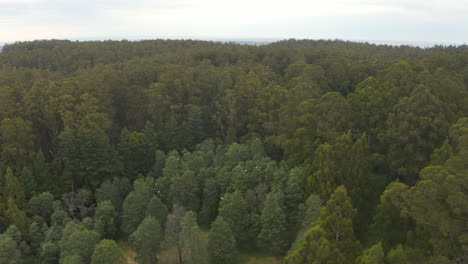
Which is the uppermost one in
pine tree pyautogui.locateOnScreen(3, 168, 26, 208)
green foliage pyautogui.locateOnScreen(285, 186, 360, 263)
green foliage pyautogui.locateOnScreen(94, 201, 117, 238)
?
green foliage pyautogui.locateOnScreen(285, 186, 360, 263)

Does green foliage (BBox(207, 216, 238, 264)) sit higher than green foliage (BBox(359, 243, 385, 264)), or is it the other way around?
green foliage (BBox(359, 243, 385, 264))

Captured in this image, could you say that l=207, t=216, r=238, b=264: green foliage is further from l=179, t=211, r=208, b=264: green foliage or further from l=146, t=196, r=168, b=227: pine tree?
l=146, t=196, r=168, b=227: pine tree

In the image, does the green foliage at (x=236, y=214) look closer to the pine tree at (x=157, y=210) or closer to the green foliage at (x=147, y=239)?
the pine tree at (x=157, y=210)

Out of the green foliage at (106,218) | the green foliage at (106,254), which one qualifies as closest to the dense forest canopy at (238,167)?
the green foliage at (106,254)

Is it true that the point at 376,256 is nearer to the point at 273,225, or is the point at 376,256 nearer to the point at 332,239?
the point at 332,239

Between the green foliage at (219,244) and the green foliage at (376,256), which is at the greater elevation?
the green foliage at (376,256)

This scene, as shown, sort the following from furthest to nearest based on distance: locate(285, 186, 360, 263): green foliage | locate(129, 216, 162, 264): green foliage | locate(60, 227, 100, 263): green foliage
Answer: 1. locate(129, 216, 162, 264): green foliage
2. locate(60, 227, 100, 263): green foliage
3. locate(285, 186, 360, 263): green foliage

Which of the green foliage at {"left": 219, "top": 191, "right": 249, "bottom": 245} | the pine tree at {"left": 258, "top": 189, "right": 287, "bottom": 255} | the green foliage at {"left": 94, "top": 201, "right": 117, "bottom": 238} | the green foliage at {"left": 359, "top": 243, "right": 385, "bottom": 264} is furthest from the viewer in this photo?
the green foliage at {"left": 94, "top": 201, "right": 117, "bottom": 238}

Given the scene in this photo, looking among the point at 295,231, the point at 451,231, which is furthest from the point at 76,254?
the point at 451,231

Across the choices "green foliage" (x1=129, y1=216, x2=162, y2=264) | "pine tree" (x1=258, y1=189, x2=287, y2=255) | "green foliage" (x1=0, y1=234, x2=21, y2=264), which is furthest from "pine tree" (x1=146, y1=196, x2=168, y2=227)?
"green foliage" (x1=0, y1=234, x2=21, y2=264)
